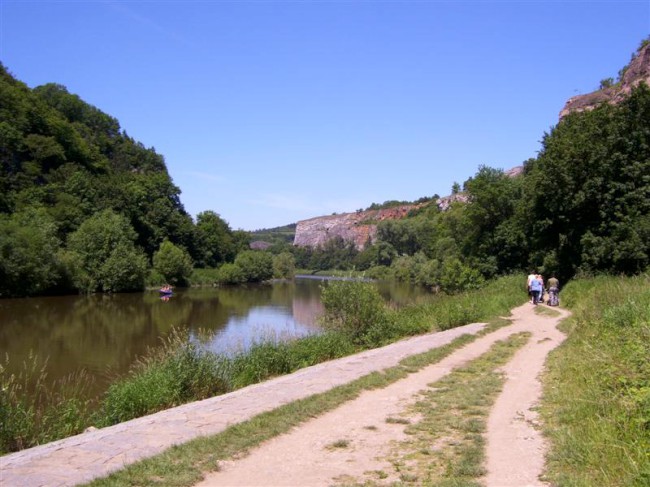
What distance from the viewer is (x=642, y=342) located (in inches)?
260

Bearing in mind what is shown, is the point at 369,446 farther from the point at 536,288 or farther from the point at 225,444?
the point at 536,288

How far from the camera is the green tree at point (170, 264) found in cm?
7369

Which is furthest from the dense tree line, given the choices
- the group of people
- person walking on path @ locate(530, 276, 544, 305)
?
person walking on path @ locate(530, 276, 544, 305)

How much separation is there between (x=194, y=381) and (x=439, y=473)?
7281 millimetres

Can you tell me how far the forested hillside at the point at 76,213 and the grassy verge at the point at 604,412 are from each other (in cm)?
4939

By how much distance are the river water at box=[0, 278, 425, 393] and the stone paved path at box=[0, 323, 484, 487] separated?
17.0 feet

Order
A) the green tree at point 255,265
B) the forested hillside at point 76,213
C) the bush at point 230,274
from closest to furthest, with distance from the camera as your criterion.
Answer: the forested hillside at point 76,213 → the bush at point 230,274 → the green tree at point 255,265

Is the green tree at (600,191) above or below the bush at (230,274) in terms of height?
above

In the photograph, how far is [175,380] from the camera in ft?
36.2

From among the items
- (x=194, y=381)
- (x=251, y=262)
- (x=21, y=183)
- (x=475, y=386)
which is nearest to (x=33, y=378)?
(x=194, y=381)

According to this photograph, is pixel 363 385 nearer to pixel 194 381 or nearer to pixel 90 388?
pixel 194 381

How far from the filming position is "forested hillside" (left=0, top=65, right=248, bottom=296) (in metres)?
51.8

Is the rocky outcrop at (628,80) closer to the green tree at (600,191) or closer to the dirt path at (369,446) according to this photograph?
the green tree at (600,191)

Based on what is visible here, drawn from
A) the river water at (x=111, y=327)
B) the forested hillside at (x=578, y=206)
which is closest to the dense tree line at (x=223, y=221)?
the forested hillside at (x=578, y=206)
